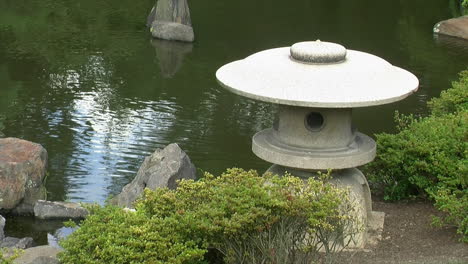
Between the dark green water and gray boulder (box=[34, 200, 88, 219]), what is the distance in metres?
0.77

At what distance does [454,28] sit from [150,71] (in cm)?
977

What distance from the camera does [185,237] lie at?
7.82 m

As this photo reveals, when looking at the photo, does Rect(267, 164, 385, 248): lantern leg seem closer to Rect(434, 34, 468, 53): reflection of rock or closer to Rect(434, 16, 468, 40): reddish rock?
Rect(434, 34, 468, 53): reflection of rock

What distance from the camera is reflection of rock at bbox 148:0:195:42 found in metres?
23.6

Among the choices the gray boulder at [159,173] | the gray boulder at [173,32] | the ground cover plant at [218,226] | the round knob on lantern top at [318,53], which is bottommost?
the gray boulder at [173,32]

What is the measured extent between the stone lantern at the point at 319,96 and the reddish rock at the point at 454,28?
15.7m

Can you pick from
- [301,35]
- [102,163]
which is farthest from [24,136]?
[301,35]

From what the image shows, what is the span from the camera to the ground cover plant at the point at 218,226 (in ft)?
24.9

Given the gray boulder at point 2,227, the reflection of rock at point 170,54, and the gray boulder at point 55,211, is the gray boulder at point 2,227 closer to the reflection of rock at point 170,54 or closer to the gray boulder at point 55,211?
the gray boulder at point 55,211

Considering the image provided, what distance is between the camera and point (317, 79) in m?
9.48

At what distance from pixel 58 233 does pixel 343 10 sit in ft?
67.2

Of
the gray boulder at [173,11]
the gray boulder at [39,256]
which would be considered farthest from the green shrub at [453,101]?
the gray boulder at [173,11]

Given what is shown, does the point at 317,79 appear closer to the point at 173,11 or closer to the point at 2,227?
the point at 2,227

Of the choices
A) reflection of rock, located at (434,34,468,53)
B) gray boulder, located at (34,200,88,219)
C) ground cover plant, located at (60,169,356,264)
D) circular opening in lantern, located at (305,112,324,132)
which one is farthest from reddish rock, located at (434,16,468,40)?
ground cover plant, located at (60,169,356,264)
